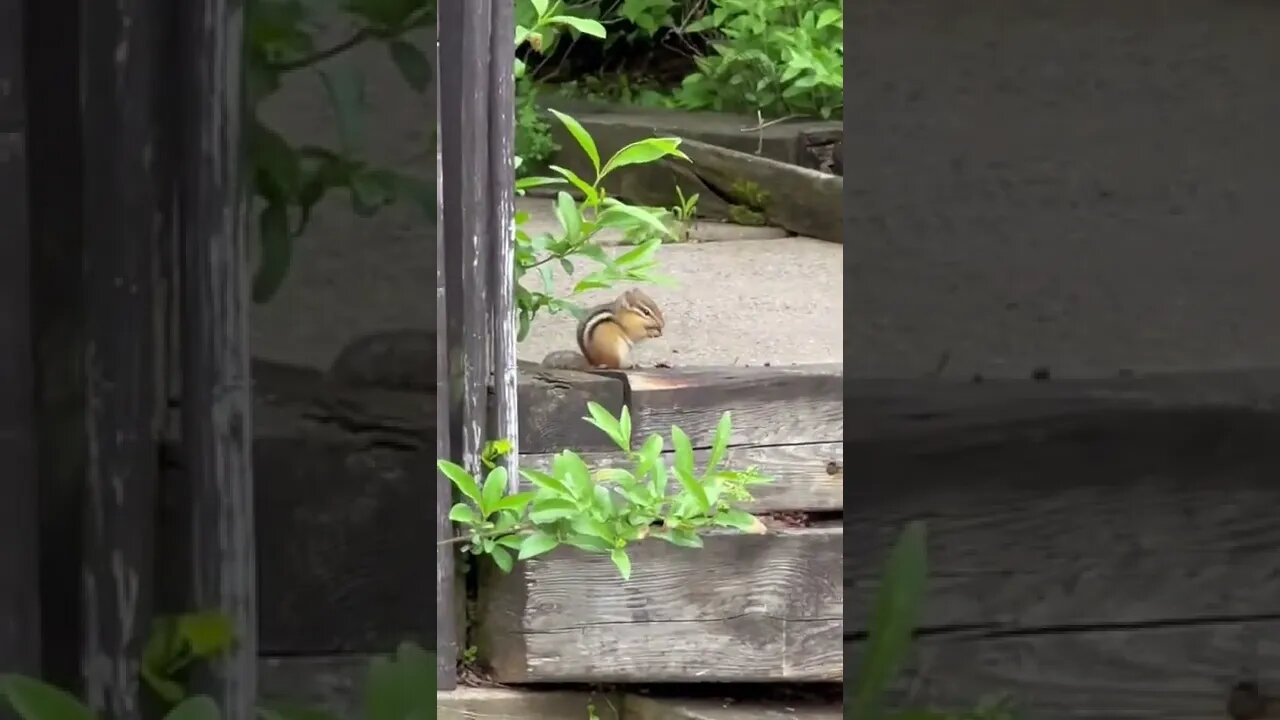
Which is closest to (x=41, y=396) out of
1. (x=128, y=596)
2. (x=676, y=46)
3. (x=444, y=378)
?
(x=128, y=596)

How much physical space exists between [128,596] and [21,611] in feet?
0.16

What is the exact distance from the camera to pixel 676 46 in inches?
178

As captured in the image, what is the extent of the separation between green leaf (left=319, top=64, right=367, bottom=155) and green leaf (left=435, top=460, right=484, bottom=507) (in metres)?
1.29

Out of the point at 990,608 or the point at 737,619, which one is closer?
the point at 990,608

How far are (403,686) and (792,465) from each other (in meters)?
1.57

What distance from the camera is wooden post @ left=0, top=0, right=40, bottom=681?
2.07ft

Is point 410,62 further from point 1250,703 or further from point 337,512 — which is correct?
point 1250,703

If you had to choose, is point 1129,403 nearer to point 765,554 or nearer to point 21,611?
point 21,611

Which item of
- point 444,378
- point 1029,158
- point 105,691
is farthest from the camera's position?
point 444,378

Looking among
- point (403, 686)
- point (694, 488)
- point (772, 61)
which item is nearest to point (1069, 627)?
point (403, 686)

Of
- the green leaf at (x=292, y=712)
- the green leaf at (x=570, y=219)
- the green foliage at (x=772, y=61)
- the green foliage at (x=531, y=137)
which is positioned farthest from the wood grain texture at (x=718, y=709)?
the green foliage at (x=772, y=61)

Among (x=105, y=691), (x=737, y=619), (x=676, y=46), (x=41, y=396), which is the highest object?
(x=676, y=46)

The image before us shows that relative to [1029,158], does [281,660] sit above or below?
below

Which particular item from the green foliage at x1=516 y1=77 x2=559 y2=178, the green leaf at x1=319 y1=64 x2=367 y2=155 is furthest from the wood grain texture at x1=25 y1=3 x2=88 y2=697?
the green foliage at x1=516 y1=77 x2=559 y2=178
